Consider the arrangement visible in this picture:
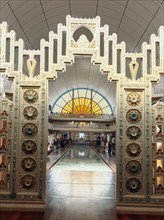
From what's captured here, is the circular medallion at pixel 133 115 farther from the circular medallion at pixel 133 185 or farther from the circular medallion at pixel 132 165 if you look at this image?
the circular medallion at pixel 133 185

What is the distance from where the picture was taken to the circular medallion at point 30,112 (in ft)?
24.9

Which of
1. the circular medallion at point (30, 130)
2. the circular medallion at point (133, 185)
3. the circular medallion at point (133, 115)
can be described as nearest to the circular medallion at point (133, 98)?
the circular medallion at point (133, 115)

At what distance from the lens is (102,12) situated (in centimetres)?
1335

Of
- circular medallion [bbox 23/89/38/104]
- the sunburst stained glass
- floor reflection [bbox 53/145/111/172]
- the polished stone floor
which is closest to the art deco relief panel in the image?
circular medallion [bbox 23/89/38/104]

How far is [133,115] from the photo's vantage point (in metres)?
7.57

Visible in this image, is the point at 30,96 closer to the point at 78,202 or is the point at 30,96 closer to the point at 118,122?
the point at 118,122

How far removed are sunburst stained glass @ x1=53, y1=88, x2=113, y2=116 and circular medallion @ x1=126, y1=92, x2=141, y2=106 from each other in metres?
32.0

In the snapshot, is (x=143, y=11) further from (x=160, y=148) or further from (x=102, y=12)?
(x=160, y=148)

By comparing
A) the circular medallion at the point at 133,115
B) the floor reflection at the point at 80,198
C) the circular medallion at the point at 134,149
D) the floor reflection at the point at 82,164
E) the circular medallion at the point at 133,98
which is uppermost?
the circular medallion at the point at 133,98

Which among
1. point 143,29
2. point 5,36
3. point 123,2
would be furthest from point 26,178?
point 143,29

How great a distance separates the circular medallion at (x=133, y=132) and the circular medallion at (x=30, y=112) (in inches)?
99.8

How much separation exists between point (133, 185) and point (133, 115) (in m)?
1.86

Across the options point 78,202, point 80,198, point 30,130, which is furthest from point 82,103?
point 30,130

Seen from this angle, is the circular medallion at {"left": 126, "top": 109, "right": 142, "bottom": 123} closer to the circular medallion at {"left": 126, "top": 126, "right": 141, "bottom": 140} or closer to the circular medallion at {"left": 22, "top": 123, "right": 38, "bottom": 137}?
the circular medallion at {"left": 126, "top": 126, "right": 141, "bottom": 140}
